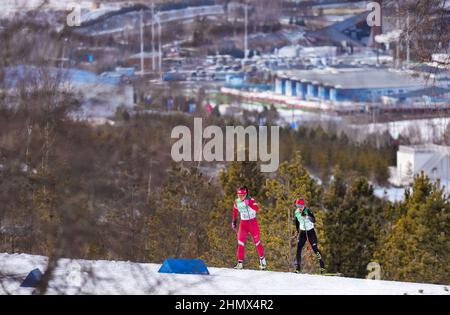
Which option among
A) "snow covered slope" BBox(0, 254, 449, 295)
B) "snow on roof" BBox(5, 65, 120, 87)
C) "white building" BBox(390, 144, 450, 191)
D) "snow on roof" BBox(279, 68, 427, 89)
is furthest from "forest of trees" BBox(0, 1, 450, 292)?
"snow on roof" BBox(279, 68, 427, 89)

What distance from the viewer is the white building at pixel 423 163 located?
2430 inches

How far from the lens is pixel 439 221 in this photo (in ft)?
85.6

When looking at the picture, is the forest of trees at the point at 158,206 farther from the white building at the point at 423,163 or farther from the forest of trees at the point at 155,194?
the white building at the point at 423,163

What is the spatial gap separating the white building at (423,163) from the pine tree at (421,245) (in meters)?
34.0

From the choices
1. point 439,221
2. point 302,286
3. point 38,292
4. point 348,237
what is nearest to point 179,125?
point 348,237

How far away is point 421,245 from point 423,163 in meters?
38.9

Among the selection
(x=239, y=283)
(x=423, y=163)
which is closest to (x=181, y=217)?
(x=239, y=283)

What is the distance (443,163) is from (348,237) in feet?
118

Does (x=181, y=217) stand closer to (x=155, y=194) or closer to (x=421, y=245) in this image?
(x=155, y=194)

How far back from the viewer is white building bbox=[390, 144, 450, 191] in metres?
61.7

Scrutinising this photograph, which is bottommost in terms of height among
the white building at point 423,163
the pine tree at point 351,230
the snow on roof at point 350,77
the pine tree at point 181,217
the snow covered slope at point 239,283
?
the white building at point 423,163

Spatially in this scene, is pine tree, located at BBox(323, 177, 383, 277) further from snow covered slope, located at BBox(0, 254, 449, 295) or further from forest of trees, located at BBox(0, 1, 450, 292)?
snow covered slope, located at BBox(0, 254, 449, 295)

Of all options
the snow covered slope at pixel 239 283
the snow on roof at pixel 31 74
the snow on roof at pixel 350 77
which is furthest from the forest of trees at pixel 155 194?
the snow on roof at pixel 350 77

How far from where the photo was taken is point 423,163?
64062 mm
